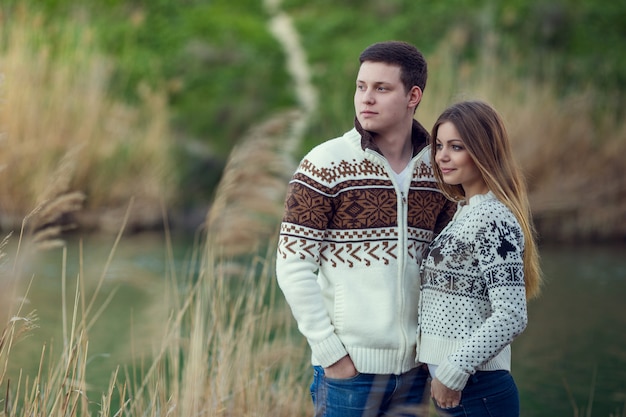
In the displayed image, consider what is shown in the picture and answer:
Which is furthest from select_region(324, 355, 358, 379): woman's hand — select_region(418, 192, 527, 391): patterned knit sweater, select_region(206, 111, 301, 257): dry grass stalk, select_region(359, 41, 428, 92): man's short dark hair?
select_region(206, 111, 301, 257): dry grass stalk

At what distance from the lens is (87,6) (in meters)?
14.1

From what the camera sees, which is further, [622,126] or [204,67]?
[204,67]

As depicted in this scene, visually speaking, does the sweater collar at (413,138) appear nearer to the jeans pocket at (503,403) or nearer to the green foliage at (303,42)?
the jeans pocket at (503,403)

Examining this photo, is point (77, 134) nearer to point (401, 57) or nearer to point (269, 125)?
point (269, 125)

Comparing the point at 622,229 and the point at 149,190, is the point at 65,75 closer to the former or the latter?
the point at 149,190

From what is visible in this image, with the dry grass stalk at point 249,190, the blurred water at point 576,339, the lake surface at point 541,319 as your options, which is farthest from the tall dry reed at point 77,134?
the dry grass stalk at point 249,190

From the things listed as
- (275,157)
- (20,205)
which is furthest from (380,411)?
Answer: (20,205)

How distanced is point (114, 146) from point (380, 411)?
6.81 meters

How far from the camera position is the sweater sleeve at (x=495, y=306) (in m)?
2.35

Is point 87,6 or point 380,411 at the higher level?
point 87,6

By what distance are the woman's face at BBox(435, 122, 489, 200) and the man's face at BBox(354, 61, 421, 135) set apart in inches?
5.0

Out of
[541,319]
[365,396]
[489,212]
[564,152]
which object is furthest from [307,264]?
[564,152]

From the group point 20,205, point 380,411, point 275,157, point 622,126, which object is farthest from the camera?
point 622,126

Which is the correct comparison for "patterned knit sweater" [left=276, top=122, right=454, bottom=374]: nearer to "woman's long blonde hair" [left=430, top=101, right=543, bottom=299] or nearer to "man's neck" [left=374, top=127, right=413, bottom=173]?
"man's neck" [left=374, top=127, right=413, bottom=173]
